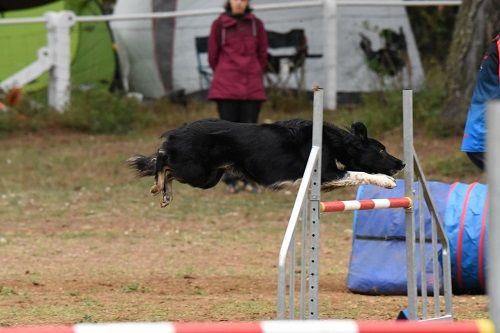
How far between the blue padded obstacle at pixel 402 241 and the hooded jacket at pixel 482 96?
1.92 ft

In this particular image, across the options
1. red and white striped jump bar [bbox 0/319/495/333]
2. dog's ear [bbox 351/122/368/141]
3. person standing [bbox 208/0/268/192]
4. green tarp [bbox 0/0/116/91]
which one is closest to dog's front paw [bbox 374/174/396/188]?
dog's ear [bbox 351/122/368/141]

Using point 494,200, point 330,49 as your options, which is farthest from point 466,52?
point 494,200

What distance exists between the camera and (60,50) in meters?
14.4

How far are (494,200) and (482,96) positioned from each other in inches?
162

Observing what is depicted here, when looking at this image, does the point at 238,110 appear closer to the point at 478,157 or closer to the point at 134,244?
the point at 134,244

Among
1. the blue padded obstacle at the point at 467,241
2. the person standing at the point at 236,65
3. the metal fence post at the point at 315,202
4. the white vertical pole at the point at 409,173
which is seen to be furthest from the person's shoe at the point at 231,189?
the metal fence post at the point at 315,202

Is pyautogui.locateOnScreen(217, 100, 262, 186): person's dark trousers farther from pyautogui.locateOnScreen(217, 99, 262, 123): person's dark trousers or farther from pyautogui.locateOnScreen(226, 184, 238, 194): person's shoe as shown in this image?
pyautogui.locateOnScreen(226, 184, 238, 194): person's shoe

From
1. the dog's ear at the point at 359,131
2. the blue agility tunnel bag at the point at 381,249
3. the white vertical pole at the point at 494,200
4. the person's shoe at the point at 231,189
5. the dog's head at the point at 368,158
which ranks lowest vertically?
the person's shoe at the point at 231,189

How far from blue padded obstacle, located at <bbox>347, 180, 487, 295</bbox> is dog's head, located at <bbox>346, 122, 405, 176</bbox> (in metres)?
0.84

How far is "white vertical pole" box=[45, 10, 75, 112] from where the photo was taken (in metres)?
14.4

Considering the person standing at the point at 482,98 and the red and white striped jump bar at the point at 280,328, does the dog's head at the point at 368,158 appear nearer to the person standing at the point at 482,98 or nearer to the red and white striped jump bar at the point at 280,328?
the person standing at the point at 482,98

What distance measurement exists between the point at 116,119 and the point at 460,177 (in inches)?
189

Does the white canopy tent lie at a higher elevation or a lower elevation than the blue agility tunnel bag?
higher

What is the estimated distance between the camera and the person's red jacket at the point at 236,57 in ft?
38.0
